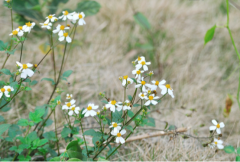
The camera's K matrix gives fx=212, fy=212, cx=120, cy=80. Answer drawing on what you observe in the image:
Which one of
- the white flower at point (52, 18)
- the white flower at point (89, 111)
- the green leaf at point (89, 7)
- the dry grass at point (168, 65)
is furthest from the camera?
the green leaf at point (89, 7)

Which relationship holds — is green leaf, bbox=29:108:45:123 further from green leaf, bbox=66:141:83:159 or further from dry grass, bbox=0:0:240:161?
dry grass, bbox=0:0:240:161

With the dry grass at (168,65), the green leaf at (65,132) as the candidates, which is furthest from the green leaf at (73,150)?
the dry grass at (168,65)

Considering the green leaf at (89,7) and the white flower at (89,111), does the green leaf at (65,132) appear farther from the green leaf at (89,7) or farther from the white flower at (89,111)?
the green leaf at (89,7)

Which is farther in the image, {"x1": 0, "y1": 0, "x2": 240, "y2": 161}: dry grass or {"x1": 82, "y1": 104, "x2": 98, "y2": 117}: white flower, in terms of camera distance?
{"x1": 0, "y1": 0, "x2": 240, "y2": 161}: dry grass

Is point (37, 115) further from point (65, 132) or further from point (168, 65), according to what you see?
point (168, 65)

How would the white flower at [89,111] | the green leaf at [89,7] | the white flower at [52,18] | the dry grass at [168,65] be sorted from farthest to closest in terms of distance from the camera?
the green leaf at [89,7] → the dry grass at [168,65] → the white flower at [52,18] → the white flower at [89,111]

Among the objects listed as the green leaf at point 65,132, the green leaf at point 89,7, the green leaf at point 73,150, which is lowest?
the green leaf at point 73,150

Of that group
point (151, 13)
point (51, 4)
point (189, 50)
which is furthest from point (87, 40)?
point (189, 50)

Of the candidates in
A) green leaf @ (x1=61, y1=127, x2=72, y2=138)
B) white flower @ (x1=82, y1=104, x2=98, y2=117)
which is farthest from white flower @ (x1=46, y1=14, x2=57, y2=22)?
green leaf @ (x1=61, y1=127, x2=72, y2=138)

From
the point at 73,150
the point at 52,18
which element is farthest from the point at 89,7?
the point at 73,150
